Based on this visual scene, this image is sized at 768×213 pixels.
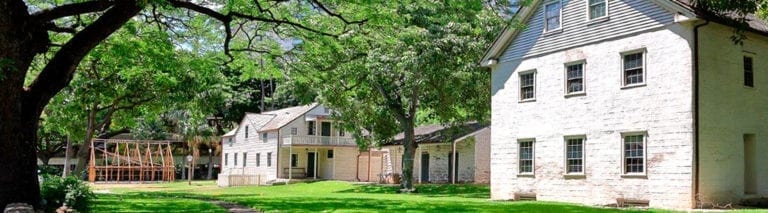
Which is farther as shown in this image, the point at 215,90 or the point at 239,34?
the point at 215,90

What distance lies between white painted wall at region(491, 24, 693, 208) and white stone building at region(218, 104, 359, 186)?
88.7 ft

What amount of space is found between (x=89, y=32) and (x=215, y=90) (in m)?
14.1

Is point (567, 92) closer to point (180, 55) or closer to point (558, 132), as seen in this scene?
point (558, 132)

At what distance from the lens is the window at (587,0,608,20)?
856 inches

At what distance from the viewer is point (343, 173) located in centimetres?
5288

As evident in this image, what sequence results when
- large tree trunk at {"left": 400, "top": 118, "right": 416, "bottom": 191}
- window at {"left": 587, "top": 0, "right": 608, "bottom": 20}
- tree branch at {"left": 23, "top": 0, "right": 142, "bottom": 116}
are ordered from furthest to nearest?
large tree trunk at {"left": 400, "top": 118, "right": 416, "bottom": 191} < window at {"left": 587, "top": 0, "right": 608, "bottom": 20} < tree branch at {"left": 23, "top": 0, "right": 142, "bottom": 116}

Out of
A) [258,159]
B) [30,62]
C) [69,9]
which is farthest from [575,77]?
[258,159]

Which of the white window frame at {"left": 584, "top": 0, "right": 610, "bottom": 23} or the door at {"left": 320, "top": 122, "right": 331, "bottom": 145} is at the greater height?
the white window frame at {"left": 584, "top": 0, "right": 610, "bottom": 23}

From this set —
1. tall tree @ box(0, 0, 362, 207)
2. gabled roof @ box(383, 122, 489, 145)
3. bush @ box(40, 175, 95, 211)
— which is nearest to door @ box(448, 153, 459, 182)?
gabled roof @ box(383, 122, 489, 145)

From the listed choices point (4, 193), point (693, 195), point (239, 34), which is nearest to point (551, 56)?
point (693, 195)

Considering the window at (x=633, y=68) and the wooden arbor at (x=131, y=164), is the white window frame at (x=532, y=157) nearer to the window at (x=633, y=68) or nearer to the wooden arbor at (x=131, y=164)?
the window at (x=633, y=68)

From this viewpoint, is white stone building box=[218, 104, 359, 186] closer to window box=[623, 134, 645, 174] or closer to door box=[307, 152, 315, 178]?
door box=[307, 152, 315, 178]

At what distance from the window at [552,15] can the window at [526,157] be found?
3.93 metres

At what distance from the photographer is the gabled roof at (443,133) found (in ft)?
Answer: 121
